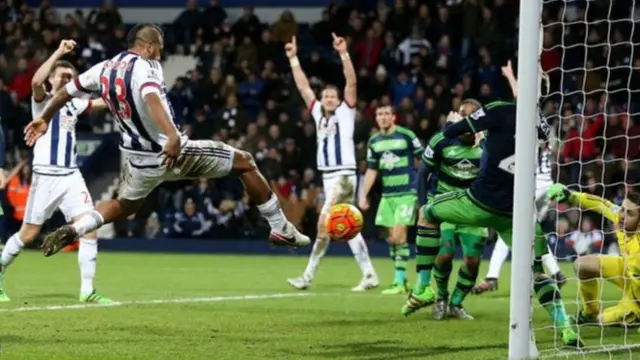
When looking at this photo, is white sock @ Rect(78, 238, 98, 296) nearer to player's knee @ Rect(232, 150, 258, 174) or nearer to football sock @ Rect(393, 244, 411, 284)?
player's knee @ Rect(232, 150, 258, 174)

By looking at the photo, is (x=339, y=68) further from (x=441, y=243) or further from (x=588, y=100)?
(x=441, y=243)

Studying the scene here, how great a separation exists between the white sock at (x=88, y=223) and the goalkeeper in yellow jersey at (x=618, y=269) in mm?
4007

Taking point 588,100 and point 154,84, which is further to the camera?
point 588,100

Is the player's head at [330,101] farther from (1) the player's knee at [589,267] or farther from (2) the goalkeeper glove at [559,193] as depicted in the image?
(2) the goalkeeper glove at [559,193]

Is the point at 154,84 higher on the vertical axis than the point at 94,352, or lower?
higher

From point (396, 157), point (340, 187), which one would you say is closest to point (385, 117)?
point (396, 157)

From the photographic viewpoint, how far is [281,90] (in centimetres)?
2692

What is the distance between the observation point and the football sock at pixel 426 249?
38.0 ft

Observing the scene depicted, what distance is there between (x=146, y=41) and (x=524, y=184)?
3374mm

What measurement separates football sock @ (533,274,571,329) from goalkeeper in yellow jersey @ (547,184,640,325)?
1.04 meters

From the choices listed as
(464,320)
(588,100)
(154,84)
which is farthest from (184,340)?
(588,100)

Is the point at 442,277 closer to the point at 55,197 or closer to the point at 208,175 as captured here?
the point at 208,175

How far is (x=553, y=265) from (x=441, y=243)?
120 cm

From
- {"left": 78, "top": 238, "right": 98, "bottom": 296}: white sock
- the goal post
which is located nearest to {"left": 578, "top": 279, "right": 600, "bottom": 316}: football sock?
the goal post
